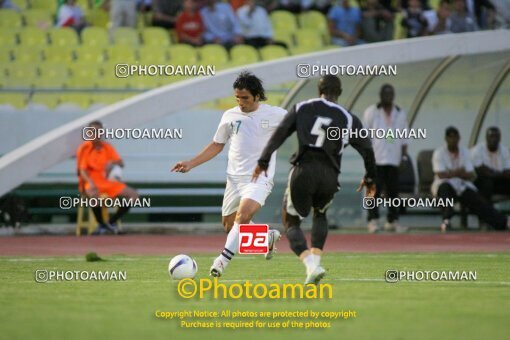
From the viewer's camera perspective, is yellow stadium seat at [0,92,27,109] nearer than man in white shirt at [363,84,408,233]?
No

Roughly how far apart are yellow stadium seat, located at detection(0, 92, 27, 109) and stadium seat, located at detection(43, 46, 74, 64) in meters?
1.97

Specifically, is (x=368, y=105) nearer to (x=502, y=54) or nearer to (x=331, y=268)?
(x=502, y=54)

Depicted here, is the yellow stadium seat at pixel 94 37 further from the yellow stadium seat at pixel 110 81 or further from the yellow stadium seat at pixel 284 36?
Answer: the yellow stadium seat at pixel 284 36

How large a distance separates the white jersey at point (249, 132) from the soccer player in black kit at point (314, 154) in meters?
1.39

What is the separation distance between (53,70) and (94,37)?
134cm

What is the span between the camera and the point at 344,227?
23531mm

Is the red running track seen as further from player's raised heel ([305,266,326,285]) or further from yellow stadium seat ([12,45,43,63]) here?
player's raised heel ([305,266,326,285])

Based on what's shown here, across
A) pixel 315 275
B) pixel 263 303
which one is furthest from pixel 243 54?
pixel 263 303

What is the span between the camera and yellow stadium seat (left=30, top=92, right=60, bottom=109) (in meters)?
22.5

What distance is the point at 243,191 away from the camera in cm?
1367

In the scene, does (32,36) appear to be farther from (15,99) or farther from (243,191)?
(243,191)

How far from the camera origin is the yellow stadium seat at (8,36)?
2442cm

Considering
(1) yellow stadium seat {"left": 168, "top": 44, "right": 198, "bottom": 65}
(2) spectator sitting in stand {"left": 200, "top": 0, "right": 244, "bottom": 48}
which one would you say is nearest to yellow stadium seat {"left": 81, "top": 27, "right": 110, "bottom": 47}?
(1) yellow stadium seat {"left": 168, "top": 44, "right": 198, "bottom": 65}

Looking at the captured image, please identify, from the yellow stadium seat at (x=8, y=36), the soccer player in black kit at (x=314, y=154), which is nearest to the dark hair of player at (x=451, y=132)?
the yellow stadium seat at (x=8, y=36)
